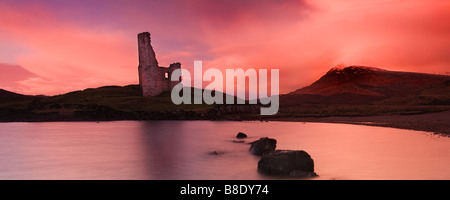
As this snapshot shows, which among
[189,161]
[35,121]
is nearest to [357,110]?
[189,161]

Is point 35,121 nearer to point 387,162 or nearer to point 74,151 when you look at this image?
point 74,151

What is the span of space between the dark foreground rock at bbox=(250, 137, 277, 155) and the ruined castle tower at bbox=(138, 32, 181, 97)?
62.3 meters

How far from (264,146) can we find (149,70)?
64.2 m

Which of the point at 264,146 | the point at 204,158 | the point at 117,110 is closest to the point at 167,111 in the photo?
the point at 117,110

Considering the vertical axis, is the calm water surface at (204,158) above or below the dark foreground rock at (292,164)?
below

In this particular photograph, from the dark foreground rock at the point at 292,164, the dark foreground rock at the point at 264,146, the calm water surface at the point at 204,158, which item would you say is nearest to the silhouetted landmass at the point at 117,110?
the calm water surface at the point at 204,158

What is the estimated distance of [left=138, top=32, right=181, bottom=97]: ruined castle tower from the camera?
8062 cm

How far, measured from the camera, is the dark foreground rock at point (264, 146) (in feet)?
70.3

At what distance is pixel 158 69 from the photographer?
83375 mm

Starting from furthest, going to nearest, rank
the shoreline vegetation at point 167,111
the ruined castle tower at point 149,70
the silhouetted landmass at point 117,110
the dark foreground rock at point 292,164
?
the ruined castle tower at point 149,70 → the silhouetted landmass at point 117,110 → the shoreline vegetation at point 167,111 → the dark foreground rock at point 292,164

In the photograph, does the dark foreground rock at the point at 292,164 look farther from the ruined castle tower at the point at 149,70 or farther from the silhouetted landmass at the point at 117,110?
the ruined castle tower at the point at 149,70

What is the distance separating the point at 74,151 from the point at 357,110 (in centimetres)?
4797

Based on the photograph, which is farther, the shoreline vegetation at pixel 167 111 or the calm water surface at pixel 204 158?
the shoreline vegetation at pixel 167 111

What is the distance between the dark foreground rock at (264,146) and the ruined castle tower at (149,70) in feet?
204
